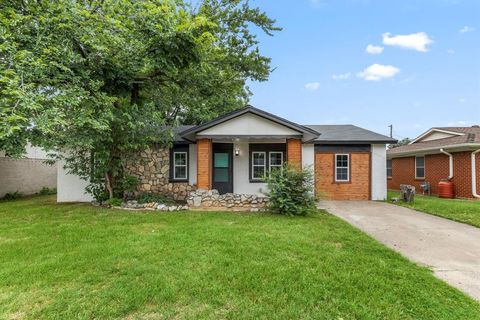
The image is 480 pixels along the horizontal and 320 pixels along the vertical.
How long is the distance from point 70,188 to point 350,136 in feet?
43.4

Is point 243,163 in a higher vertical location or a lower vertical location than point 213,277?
higher

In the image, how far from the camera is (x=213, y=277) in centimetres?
358

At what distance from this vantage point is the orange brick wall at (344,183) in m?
11.5

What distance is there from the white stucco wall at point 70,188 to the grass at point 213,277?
5.41 meters

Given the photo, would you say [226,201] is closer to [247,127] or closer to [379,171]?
[247,127]

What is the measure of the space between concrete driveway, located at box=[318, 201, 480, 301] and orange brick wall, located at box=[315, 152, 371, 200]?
2.54 meters

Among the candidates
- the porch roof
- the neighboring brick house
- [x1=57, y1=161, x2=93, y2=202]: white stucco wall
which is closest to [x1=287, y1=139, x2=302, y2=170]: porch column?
the porch roof

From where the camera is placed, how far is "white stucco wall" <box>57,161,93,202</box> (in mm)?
11219

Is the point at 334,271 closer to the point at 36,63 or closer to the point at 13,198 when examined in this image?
the point at 36,63

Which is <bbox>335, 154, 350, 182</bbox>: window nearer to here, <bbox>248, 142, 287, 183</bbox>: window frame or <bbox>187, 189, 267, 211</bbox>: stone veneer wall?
<bbox>248, 142, 287, 183</bbox>: window frame

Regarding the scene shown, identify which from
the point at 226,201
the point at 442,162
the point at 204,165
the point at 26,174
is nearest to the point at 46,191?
the point at 26,174

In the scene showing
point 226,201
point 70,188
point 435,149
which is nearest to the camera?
point 226,201

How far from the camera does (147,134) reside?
9.23m

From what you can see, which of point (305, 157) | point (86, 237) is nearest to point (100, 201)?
point (86, 237)
